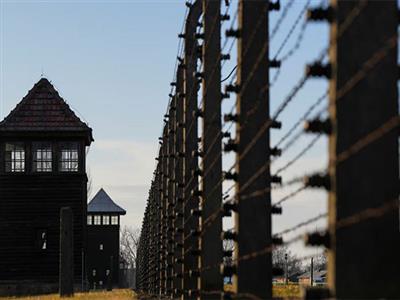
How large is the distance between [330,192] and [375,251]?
0.26 m

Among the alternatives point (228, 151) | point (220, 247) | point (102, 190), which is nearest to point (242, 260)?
point (228, 151)

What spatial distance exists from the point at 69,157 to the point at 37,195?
7.30 ft

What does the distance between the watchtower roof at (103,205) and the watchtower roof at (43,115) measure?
4258 cm

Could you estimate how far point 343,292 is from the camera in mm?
3178

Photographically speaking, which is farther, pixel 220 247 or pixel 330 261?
pixel 220 247

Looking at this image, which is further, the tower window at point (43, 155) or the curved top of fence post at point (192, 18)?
the tower window at point (43, 155)

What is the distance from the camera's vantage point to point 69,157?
43.2 meters

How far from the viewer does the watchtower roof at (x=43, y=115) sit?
43.3 metres

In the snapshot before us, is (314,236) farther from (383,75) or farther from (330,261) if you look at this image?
(383,75)

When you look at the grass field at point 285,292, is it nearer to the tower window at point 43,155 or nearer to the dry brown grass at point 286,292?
the dry brown grass at point 286,292

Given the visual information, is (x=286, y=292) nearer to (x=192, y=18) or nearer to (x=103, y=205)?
(x=192, y=18)

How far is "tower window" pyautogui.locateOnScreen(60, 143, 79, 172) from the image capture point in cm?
4291

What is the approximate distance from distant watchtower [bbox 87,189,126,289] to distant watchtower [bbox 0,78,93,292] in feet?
106

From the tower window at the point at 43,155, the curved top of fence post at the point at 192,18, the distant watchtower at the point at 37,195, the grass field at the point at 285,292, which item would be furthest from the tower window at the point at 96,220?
the curved top of fence post at the point at 192,18
